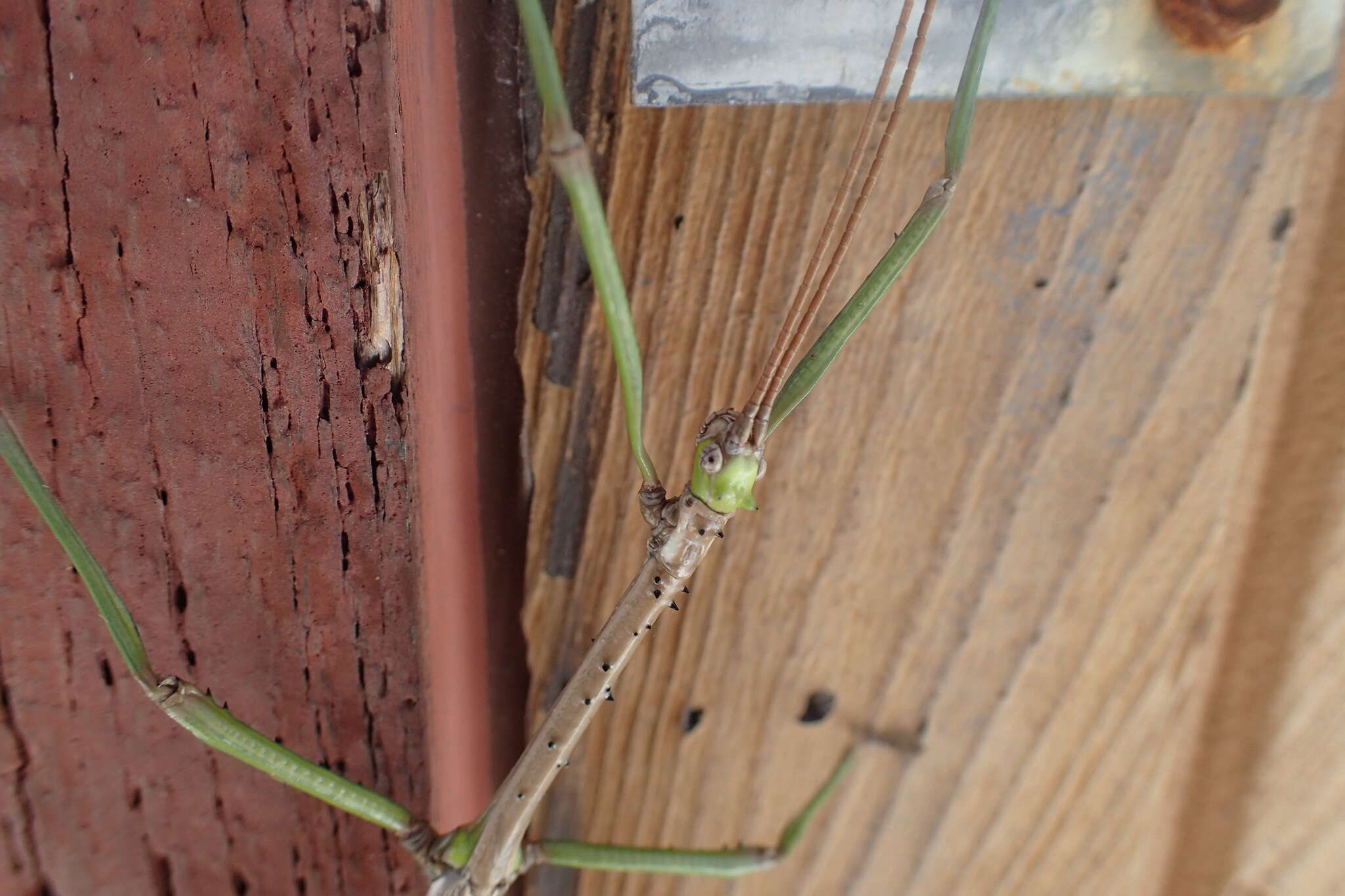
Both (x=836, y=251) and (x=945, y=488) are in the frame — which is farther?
(x=945, y=488)

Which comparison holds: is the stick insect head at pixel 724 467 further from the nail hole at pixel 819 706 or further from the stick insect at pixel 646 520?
the nail hole at pixel 819 706

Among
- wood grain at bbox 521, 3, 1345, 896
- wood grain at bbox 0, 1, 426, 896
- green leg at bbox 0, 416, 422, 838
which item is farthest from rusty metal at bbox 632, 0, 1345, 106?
green leg at bbox 0, 416, 422, 838

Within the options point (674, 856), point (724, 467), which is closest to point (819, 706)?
point (674, 856)

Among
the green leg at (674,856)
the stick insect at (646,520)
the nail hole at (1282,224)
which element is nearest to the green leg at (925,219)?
the stick insect at (646,520)

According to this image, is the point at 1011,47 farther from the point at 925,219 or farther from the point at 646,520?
the point at 646,520

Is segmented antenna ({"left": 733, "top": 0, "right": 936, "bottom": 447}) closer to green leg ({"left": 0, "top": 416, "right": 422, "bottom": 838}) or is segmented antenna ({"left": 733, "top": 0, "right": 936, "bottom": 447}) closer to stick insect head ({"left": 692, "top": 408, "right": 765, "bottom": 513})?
stick insect head ({"left": 692, "top": 408, "right": 765, "bottom": 513})
